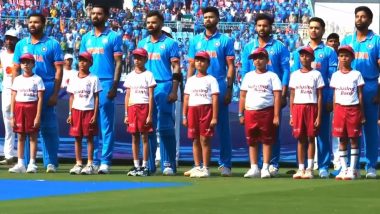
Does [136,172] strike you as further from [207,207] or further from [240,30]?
[240,30]

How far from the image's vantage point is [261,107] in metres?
15.7

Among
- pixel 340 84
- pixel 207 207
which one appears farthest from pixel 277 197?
pixel 340 84

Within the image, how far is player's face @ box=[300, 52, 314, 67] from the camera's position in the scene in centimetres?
1554

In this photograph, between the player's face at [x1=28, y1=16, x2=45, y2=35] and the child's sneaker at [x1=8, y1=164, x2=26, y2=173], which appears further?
the player's face at [x1=28, y1=16, x2=45, y2=35]

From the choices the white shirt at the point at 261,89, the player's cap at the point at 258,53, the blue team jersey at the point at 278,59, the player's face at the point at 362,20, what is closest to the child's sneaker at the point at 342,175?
the white shirt at the point at 261,89

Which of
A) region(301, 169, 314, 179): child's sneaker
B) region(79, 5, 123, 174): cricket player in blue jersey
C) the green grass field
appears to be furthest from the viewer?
region(79, 5, 123, 174): cricket player in blue jersey

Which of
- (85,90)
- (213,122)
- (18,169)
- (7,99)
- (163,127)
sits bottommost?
(18,169)

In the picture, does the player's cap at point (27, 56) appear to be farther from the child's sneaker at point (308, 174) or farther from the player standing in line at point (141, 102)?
the child's sneaker at point (308, 174)

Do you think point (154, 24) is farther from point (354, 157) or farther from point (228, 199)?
point (228, 199)

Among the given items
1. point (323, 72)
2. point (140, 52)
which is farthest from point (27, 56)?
point (323, 72)

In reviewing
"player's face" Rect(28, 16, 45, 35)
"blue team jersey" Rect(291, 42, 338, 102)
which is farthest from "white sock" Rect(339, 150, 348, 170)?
"player's face" Rect(28, 16, 45, 35)

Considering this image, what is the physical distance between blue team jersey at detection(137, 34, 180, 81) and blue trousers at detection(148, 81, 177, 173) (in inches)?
5.3

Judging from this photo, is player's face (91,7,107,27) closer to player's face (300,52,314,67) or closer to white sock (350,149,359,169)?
player's face (300,52,314,67)

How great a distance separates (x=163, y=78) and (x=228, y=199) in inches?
203
